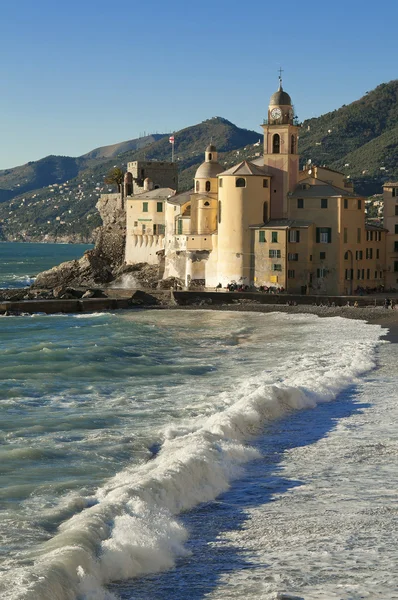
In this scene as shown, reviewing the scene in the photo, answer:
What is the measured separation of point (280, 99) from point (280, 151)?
308cm

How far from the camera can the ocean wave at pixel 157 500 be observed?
43.9ft

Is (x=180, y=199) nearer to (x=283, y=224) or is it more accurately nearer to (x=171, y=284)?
(x=171, y=284)

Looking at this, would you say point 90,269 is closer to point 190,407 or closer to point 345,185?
point 345,185

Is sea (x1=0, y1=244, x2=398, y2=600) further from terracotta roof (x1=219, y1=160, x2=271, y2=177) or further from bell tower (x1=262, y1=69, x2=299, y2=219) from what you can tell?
bell tower (x1=262, y1=69, x2=299, y2=219)

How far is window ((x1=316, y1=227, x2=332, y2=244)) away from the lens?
60.1 meters

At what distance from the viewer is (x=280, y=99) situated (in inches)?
2436

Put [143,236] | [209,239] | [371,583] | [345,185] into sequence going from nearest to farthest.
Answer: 1. [371,583]
2. [209,239]
3. [345,185]
4. [143,236]

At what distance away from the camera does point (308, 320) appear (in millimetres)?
51312

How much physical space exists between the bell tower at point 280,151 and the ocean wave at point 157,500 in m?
34.3

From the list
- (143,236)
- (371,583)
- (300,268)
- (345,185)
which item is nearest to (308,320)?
(300,268)

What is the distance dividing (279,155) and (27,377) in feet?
108

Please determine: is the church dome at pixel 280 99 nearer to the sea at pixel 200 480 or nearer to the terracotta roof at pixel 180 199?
the terracotta roof at pixel 180 199

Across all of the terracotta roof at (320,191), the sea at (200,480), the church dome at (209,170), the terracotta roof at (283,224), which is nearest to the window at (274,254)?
the terracotta roof at (283,224)

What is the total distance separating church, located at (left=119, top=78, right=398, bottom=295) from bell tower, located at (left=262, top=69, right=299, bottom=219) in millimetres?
59
